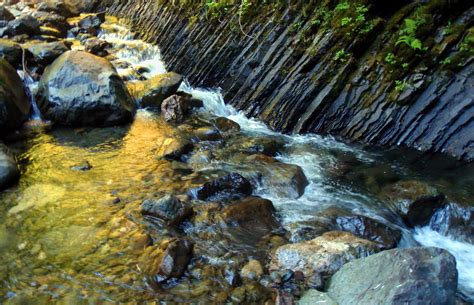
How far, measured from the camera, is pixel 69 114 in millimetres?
9188

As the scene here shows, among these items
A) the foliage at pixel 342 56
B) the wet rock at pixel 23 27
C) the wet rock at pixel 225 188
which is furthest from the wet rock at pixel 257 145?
the wet rock at pixel 23 27

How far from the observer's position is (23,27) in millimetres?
14391

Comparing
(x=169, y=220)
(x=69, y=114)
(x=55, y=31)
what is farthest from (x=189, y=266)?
(x=55, y=31)

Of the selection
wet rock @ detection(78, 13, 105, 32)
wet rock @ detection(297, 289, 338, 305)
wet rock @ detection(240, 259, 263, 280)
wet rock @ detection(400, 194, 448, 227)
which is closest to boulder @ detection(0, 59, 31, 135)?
wet rock @ detection(240, 259, 263, 280)

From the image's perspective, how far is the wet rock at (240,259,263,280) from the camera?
475 cm

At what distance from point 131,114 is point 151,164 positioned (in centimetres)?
274

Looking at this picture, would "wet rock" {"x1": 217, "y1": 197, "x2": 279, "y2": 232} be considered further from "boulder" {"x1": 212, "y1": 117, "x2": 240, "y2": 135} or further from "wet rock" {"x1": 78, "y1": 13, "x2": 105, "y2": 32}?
"wet rock" {"x1": 78, "y1": 13, "x2": 105, "y2": 32}

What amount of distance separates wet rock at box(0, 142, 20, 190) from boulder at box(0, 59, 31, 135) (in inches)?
71.2

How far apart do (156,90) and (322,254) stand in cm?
A: 745

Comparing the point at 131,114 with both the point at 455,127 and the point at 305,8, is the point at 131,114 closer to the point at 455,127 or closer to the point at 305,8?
Result: the point at 305,8

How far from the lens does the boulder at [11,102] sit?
838 centimetres

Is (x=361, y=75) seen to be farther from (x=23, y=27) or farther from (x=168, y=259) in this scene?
(x=23, y=27)

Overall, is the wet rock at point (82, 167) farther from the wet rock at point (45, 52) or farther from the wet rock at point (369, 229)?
the wet rock at point (45, 52)

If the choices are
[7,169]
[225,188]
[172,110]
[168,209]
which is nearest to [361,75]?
[225,188]
